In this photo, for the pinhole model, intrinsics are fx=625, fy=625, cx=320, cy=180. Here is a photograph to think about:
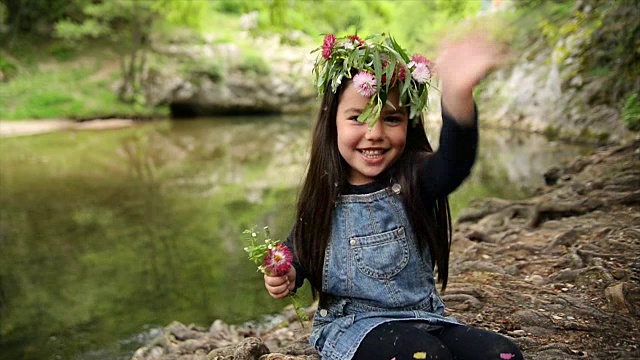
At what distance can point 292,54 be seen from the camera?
2717 centimetres

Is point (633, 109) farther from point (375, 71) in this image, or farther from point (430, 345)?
point (430, 345)

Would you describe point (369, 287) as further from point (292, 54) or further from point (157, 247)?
point (292, 54)

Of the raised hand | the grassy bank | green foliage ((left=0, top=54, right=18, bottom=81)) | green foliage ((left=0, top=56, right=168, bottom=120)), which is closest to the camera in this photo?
the raised hand

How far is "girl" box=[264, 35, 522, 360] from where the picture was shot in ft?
6.73

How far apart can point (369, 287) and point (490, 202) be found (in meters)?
5.11

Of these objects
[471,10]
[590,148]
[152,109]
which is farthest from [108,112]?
[590,148]

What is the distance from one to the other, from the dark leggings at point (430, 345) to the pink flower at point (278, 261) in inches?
15.0

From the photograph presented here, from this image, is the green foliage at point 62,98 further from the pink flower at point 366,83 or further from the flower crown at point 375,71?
the pink flower at point 366,83

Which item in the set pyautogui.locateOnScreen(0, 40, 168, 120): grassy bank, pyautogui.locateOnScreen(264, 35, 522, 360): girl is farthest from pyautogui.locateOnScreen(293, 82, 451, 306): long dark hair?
pyautogui.locateOnScreen(0, 40, 168, 120): grassy bank

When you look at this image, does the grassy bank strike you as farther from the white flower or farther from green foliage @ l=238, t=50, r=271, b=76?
the white flower

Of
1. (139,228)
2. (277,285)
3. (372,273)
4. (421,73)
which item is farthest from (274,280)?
(139,228)

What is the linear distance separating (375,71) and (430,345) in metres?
0.91

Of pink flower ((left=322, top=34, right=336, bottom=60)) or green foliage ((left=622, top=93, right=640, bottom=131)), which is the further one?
green foliage ((left=622, top=93, right=640, bottom=131))

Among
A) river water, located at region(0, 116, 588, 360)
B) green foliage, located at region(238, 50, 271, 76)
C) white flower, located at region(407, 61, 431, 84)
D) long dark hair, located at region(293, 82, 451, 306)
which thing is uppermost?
green foliage, located at region(238, 50, 271, 76)
